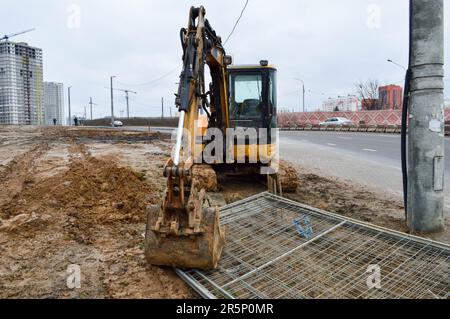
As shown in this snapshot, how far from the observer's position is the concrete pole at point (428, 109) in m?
5.56

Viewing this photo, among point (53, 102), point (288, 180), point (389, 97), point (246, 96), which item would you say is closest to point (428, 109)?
point (288, 180)

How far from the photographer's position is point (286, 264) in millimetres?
4391

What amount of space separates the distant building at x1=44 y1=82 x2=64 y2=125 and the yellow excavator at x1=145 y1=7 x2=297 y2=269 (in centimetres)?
8146

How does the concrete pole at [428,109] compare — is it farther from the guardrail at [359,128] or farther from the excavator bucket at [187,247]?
the guardrail at [359,128]

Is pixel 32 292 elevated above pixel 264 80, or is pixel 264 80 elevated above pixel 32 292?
pixel 264 80

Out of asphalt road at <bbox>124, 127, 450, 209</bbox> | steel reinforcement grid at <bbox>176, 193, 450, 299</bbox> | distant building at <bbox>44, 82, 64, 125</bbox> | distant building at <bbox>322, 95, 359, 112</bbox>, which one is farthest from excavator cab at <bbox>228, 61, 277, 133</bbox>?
distant building at <bbox>44, 82, 64, 125</bbox>

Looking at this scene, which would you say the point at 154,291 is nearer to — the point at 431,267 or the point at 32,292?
the point at 32,292

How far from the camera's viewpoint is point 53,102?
3388 inches

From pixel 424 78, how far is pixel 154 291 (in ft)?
15.2

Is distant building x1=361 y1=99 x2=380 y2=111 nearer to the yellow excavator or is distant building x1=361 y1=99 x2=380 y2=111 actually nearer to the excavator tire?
the excavator tire

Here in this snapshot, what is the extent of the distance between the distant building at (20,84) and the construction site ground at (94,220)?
6824 centimetres

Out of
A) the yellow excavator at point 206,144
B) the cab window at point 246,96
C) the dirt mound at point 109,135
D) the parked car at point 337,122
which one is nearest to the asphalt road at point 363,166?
the yellow excavator at point 206,144

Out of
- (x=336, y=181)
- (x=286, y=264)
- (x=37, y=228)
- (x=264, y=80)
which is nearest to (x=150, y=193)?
(x=37, y=228)

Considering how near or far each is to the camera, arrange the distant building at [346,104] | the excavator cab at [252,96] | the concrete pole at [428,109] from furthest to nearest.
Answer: the distant building at [346,104]
the excavator cab at [252,96]
the concrete pole at [428,109]
